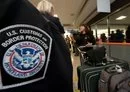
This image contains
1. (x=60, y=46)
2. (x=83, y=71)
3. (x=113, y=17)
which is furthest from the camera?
(x=113, y=17)

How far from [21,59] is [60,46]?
13 centimetres

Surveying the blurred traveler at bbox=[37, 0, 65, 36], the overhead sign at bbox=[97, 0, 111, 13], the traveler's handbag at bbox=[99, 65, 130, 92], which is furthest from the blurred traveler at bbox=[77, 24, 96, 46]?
the blurred traveler at bbox=[37, 0, 65, 36]

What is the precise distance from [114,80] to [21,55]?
174cm

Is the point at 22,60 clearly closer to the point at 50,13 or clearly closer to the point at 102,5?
the point at 50,13

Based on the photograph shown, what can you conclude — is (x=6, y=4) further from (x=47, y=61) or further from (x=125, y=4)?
(x=125, y=4)

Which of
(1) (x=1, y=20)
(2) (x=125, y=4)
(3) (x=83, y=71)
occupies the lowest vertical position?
(3) (x=83, y=71)

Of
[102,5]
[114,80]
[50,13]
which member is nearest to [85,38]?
[102,5]

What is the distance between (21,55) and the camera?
390 mm

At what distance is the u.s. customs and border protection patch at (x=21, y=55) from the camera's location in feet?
1.24

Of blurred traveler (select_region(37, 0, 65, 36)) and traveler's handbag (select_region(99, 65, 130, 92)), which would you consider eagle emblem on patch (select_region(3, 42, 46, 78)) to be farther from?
traveler's handbag (select_region(99, 65, 130, 92))

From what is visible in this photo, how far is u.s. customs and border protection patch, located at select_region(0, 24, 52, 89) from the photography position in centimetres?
38

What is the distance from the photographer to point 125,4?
618 cm

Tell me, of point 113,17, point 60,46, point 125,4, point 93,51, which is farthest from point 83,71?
point 113,17

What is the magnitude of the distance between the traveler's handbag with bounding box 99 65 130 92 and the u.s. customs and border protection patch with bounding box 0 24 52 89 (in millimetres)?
1633
